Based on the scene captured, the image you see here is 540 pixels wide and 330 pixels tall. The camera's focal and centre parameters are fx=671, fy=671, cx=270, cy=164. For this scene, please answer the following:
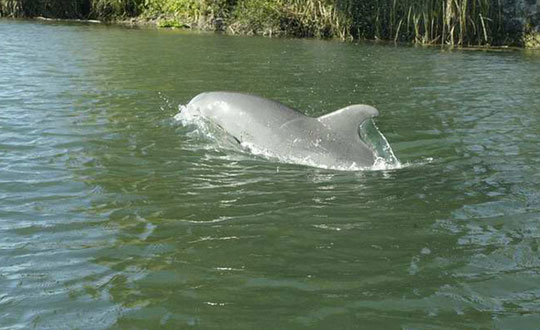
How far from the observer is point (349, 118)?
9.11 m

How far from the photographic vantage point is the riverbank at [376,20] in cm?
3153

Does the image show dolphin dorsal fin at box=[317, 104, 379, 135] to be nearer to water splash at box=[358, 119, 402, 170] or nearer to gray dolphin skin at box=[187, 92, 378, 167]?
gray dolphin skin at box=[187, 92, 378, 167]

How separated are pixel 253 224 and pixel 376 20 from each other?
2804 cm

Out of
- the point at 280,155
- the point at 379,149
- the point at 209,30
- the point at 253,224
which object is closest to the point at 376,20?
the point at 209,30

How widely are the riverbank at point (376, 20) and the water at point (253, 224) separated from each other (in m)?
17.5

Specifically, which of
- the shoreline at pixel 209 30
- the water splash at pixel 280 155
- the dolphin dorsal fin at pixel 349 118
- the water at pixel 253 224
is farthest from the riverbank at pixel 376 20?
the dolphin dorsal fin at pixel 349 118

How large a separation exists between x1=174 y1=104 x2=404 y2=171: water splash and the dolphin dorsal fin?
199mm

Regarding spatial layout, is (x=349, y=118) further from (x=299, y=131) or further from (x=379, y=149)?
(x=379, y=149)

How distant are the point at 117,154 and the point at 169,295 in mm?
4745

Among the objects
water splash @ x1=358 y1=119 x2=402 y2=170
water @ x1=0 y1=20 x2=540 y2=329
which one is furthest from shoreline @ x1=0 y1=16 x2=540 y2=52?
water splash @ x1=358 y1=119 x2=402 y2=170

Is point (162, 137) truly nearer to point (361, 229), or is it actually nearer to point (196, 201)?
point (196, 201)

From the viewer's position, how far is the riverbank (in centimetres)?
3153

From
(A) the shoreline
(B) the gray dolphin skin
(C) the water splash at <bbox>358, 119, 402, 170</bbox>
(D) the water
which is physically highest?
(A) the shoreline

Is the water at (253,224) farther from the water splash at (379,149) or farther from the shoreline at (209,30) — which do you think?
the shoreline at (209,30)
